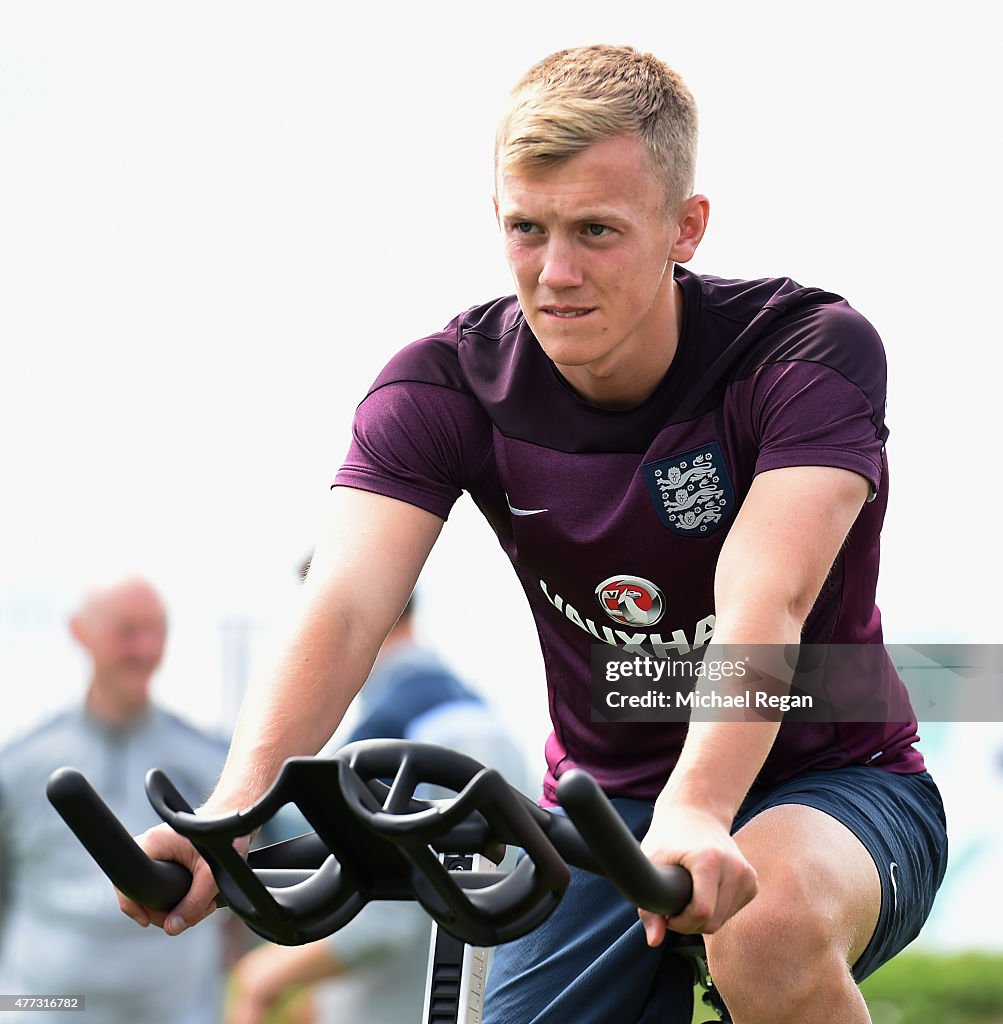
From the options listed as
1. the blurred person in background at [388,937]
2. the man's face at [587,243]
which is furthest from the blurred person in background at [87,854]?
the man's face at [587,243]

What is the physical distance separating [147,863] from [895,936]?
3.84 ft

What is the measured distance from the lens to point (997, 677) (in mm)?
3510

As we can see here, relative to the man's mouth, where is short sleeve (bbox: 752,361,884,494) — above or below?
below

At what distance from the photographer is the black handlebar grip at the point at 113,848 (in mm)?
1470

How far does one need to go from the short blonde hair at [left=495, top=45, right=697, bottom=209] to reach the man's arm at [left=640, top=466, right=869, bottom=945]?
537 mm

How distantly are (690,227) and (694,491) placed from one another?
43 cm

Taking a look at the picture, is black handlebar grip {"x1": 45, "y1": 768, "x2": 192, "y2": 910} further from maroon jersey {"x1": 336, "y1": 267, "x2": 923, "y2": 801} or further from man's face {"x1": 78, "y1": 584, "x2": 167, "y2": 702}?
man's face {"x1": 78, "y1": 584, "x2": 167, "y2": 702}

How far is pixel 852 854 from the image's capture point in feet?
6.51

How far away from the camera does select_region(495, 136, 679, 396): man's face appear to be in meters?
2.04

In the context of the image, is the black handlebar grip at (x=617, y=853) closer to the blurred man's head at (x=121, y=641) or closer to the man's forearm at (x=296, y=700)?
the man's forearm at (x=296, y=700)

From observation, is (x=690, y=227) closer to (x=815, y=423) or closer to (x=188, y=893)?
(x=815, y=423)

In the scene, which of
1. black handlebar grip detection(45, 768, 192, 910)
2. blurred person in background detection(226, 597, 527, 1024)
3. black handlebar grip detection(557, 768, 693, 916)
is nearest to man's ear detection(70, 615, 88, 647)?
blurred person in background detection(226, 597, 527, 1024)

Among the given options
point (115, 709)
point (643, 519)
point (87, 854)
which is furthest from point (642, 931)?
point (115, 709)

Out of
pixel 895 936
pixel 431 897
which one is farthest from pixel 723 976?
pixel 431 897
